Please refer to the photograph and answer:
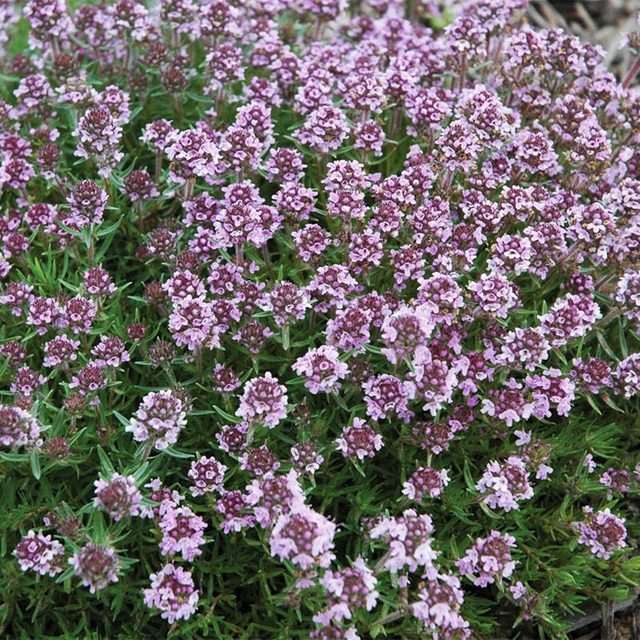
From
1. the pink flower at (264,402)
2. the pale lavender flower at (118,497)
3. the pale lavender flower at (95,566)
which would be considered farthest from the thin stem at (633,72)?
the pale lavender flower at (95,566)

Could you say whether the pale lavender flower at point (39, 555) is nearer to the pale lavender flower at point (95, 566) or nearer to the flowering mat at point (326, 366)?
the flowering mat at point (326, 366)

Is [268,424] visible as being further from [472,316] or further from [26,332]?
[26,332]

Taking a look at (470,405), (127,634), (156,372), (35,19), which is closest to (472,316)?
(470,405)

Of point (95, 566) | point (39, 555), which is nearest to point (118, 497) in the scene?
point (95, 566)

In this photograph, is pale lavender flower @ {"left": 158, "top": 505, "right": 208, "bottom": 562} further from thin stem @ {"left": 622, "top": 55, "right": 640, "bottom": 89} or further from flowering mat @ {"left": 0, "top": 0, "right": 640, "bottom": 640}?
thin stem @ {"left": 622, "top": 55, "right": 640, "bottom": 89}

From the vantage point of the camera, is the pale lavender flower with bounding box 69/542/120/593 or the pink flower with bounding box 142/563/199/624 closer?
the pale lavender flower with bounding box 69/542/120/593

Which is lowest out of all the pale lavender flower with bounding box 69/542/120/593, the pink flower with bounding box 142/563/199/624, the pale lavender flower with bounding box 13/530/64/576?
the pale lavender flower with bounding box 13/530/64/576

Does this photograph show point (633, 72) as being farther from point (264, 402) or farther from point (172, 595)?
point (172, 595)

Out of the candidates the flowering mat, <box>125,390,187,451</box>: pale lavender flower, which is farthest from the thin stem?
<box>125,390,187,451</box>: pale lavender flower
